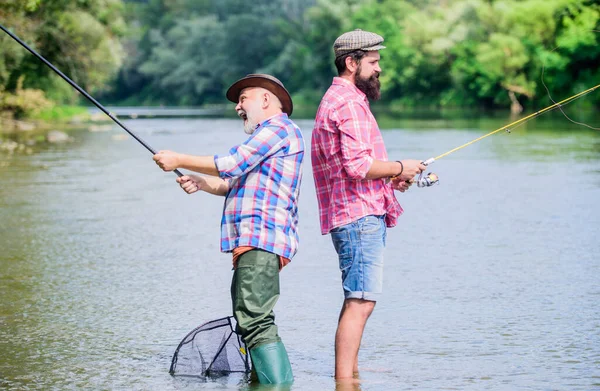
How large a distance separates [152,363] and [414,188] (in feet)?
35.7

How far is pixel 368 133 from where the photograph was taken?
5387 mm

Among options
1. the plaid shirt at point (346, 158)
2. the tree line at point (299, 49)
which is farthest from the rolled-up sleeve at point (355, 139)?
the tree line at point (299, 49)

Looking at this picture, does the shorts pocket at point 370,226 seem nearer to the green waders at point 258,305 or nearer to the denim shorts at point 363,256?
the denim shorts at point 363,256

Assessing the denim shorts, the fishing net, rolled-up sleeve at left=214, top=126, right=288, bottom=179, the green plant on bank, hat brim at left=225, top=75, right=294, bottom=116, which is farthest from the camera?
the green plant on bank

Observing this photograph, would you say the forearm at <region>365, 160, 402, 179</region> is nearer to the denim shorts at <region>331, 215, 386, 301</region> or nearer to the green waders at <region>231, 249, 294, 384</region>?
the denim shorts at <region>331, 215, 386, 301</region>

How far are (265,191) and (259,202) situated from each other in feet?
0.21

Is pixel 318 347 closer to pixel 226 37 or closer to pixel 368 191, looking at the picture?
pixel 368 191

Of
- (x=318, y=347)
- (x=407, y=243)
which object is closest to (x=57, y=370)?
(x=318, y=347)

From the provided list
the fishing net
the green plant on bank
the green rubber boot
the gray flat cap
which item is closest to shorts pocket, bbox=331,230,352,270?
the green rubber boot

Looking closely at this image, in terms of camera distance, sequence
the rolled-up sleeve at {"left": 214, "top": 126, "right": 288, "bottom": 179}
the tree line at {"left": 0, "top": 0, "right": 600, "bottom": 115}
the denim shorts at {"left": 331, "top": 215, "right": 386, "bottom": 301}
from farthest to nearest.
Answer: the tree line at {"left": 0, "top": 0, "right": 600, "bottom": 115} → the denim shorts at {"left": 331, "top": 215, "right": 386, "bottom": 301} → the rolled-up sleeve at {"left": 214, "top": 126, "right": 288, "bottom": 179}

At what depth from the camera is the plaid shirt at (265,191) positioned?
514cm

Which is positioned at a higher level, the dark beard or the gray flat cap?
the gray flat cap

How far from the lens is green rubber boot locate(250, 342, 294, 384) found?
528cm

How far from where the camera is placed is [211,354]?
5.88m
